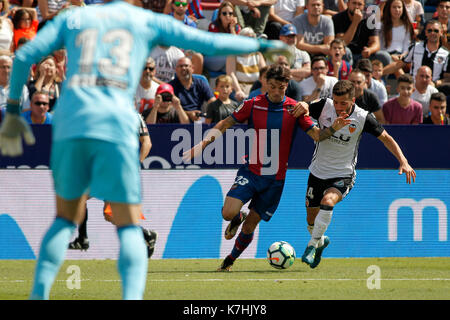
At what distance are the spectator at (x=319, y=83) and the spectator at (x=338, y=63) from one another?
85cm

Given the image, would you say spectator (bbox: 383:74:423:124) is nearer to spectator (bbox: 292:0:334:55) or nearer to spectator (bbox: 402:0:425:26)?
spectator (bbox: 292:0:334:55)

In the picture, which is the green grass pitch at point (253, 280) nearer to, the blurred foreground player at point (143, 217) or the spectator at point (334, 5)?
the blurred foreground player at point (143, 217)

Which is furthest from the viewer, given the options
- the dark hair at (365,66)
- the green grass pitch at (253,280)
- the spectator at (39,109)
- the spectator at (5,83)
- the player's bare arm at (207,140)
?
the dark hair at (365,66)

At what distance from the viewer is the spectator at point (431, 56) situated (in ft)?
47.8

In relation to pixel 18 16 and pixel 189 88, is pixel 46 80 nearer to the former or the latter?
pixel 18 16

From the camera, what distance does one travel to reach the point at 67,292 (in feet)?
25.3

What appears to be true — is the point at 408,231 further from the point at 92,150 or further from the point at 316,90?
the point at 92,150

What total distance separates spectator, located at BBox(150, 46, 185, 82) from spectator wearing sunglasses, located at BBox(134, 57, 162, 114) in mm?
921

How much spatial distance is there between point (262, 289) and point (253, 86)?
537 centimetres

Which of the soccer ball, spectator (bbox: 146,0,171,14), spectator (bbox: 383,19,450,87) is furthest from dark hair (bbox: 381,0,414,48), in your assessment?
the soccer ball

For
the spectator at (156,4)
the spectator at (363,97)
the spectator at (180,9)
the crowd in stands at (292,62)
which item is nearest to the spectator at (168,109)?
the crowd in stands at (292,62)

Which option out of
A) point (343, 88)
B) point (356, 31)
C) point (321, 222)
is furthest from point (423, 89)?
point (321, 222)

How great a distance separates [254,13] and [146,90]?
3233 mm

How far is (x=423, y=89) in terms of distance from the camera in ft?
44.4
